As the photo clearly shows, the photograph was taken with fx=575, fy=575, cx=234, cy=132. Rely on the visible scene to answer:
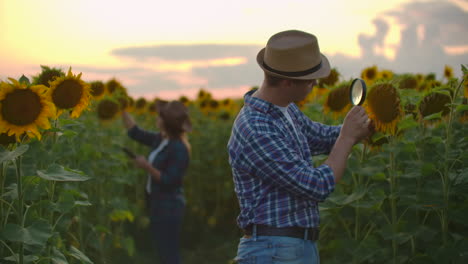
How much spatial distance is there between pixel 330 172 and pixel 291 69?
21.0 inches

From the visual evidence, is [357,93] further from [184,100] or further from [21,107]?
[184,100]

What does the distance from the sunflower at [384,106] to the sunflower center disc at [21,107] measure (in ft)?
6.08

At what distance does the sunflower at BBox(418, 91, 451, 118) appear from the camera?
3.85 meters

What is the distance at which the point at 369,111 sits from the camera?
329cm

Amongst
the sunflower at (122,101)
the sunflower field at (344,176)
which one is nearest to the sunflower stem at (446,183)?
the sunflower field at (344,176)

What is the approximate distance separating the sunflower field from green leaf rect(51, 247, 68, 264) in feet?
0.05

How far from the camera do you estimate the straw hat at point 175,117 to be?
6.25m

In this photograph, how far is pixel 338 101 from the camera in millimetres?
4699

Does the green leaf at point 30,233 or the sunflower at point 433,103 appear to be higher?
the sunflower at point 433,103

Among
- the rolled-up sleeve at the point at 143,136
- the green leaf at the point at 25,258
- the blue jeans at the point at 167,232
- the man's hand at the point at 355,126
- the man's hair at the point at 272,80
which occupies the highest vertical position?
the man's hair at the point at 272,80

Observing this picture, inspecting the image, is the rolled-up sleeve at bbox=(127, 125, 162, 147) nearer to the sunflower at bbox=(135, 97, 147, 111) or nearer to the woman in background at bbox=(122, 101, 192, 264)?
the woman in background at bbox=(122, 101, 192, 264)

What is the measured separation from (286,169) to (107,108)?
4.19 m

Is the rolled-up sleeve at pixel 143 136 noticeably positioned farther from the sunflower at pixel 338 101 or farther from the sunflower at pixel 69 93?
the sunflower at pixel 69 93

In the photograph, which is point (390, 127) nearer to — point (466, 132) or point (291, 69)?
point (291, 69)
